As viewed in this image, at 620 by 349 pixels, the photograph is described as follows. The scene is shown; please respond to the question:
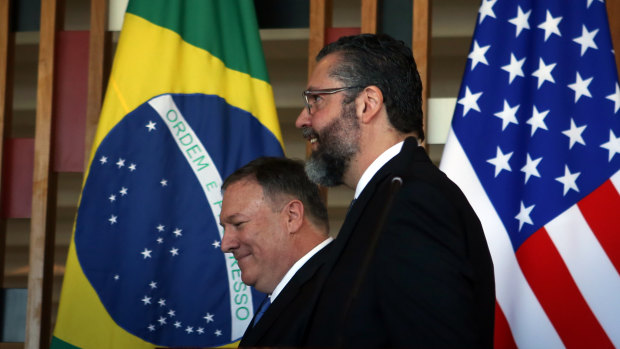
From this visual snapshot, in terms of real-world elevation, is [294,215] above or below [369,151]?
below

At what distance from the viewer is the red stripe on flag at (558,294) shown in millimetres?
2693

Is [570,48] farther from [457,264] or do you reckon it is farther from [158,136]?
[457,264]

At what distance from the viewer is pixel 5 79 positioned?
3.59 m

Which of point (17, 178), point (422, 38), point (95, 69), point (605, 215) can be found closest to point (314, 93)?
point (605, 215)

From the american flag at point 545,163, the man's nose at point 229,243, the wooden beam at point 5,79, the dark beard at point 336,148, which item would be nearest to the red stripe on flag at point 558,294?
the american flag at point 545,163

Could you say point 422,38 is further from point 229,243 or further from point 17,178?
point 17,178

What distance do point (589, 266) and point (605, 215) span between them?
19 cm

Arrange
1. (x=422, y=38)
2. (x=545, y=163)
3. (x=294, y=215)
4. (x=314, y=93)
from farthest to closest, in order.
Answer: (x=422, y=38) < (x=545, y=163) < (x=294, y=215) < (x=314, y=93)

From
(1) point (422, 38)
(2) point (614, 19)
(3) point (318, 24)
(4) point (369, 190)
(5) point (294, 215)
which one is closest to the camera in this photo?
(4) point (369, 190)

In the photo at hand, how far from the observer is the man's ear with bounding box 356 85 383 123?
1.72 metres

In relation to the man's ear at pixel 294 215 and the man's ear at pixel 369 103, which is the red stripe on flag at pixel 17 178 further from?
the man's ear at pixel 369 103

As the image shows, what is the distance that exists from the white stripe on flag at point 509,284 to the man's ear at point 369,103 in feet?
4.18

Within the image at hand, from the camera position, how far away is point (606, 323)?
267cm

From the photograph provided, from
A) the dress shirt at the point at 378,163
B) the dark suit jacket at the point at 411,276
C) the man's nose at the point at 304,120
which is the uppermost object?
the man's nose at the point at 304,120
